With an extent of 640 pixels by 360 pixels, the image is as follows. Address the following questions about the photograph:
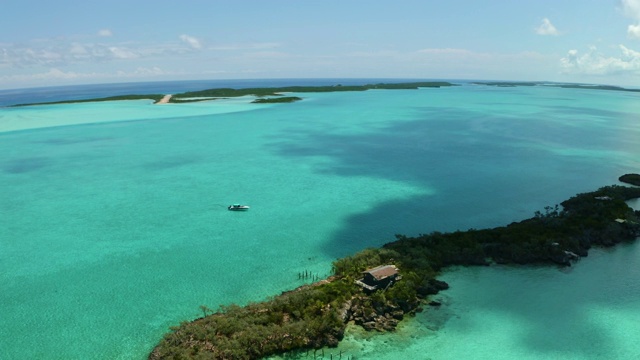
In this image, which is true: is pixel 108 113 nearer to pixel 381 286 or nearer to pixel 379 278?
pixel 379 278

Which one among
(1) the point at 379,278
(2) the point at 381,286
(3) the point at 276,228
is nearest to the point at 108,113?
(3) the point at 276,228

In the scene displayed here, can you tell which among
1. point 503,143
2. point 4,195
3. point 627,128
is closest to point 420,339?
point 4,195

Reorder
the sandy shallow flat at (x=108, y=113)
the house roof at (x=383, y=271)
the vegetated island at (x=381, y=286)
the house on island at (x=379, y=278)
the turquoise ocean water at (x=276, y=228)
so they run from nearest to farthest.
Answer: the vegetated island at (x=381, y=286) → the turquoise ocean water at (x=276, y=228) → the house on island at (x=379, y=278) → the house roof at (x=383, y=271) → the sandy shallow flat at (x=108, y=113)

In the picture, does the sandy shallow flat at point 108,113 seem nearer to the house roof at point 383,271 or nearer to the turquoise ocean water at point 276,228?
the turquoise ocean water at point 276,228

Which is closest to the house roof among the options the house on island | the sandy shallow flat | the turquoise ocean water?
the house on island

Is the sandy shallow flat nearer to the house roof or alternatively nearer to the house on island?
the house roof

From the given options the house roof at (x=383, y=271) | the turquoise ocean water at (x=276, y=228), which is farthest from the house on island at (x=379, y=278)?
the turquoise ocean water at (x=276, y=228)

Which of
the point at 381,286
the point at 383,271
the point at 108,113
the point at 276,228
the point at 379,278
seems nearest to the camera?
the point at 381,286
